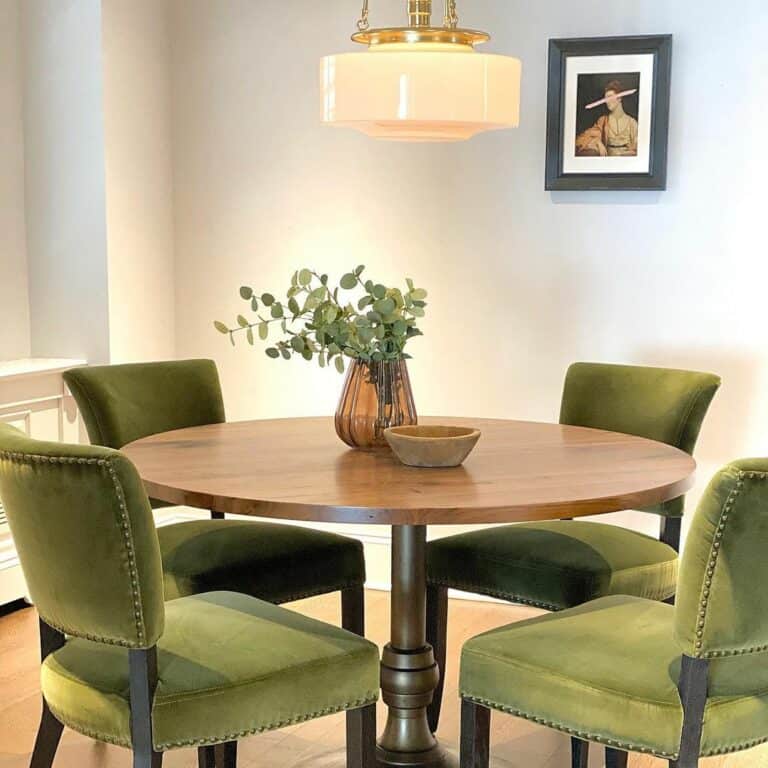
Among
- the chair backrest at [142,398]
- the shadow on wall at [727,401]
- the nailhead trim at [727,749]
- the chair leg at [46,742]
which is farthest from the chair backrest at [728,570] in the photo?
the shadow on wall at [727,401]

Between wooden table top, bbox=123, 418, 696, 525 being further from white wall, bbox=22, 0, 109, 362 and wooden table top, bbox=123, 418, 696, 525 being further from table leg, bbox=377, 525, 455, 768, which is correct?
white wall, bbox=22, 0, 109, 362

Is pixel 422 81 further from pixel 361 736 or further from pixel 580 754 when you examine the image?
pixel 580 754

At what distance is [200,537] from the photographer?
289 centimetres

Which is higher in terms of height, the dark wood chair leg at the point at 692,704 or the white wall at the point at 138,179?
the white wall at the point at 138,179

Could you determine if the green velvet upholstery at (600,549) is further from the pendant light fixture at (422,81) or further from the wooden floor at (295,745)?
the pendant light fixture at (422,81)

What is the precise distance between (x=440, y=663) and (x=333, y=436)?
62cm

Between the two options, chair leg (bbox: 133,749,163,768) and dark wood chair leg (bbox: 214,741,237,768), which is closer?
chair leg (bbox: 133,749,163,768)

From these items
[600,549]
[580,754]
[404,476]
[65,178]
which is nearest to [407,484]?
[404,476]

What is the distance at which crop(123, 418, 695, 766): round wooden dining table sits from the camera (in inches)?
84.0

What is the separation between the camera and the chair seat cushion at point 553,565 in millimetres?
2699

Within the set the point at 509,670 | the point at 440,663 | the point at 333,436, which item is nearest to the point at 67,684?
the point at 509,670

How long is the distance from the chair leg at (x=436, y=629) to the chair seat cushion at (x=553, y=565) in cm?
7

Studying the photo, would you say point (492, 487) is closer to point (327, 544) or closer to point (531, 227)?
point (327, 544)

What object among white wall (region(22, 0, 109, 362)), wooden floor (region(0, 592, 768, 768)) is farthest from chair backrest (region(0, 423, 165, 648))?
white wall (region(22, 0, 109, 362))
